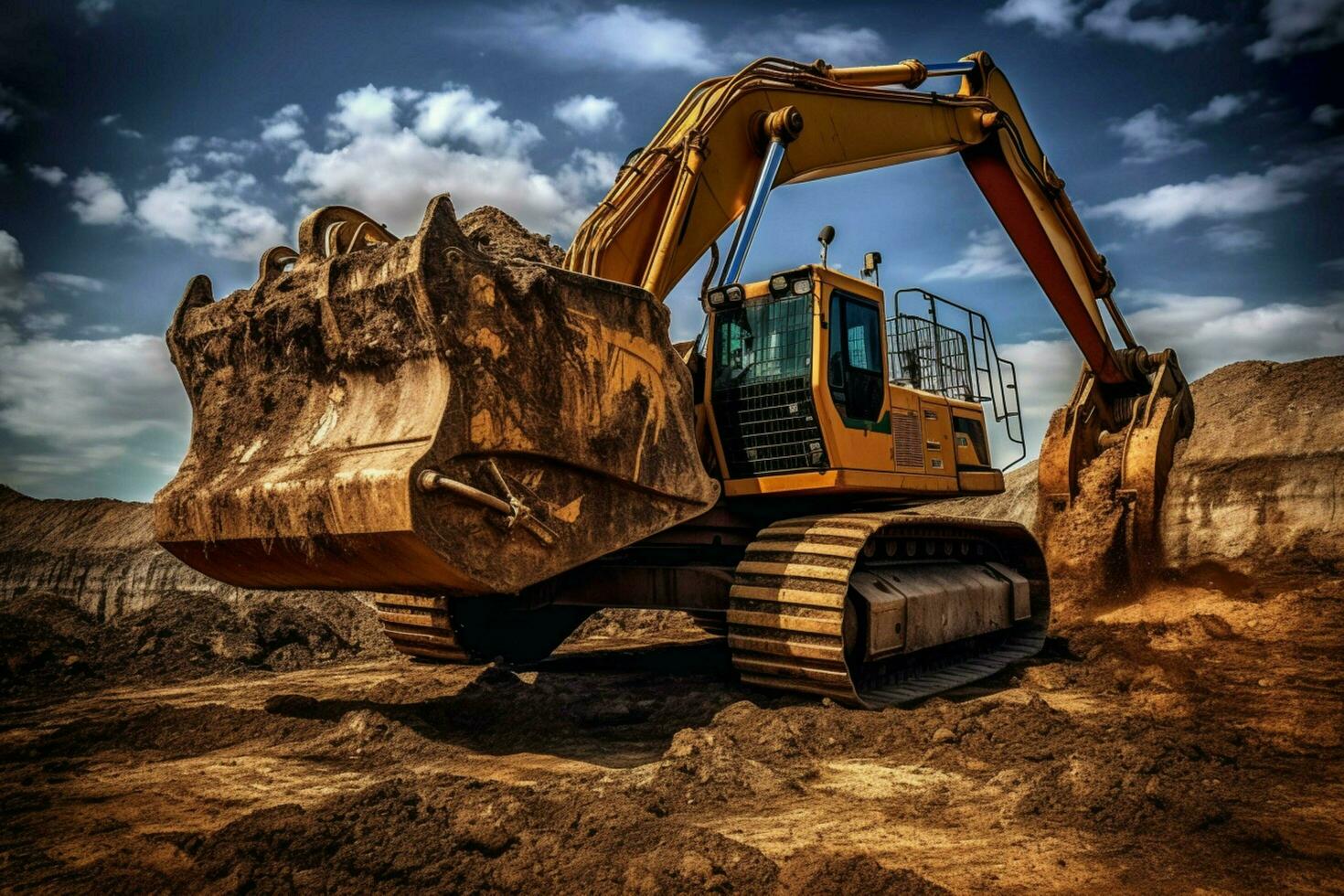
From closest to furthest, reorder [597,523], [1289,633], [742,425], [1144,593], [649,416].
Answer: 1. [597,523]
2. [649,416]
3. [742,425]
4. [1289,633]
5. [1144,593]

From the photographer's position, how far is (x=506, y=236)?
6.67 m

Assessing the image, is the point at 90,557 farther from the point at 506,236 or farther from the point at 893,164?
the point at 893,164

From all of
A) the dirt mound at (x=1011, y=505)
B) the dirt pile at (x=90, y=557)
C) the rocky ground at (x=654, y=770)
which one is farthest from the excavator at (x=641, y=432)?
the dirt mound at (x=1011, y=505)

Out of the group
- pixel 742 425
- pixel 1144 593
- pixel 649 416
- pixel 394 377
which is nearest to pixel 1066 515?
pixel 1144 593

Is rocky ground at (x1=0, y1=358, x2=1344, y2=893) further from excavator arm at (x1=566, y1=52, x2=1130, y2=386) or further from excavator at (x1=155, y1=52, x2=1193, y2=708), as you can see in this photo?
excavator arm at (x1=566, y1=52, x2=1130, y2=386)

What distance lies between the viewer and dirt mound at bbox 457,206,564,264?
259 inches

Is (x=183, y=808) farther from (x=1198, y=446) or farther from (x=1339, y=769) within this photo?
(x=1198, y=446)

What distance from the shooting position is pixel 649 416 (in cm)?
523

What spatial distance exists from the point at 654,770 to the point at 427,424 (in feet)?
6.66

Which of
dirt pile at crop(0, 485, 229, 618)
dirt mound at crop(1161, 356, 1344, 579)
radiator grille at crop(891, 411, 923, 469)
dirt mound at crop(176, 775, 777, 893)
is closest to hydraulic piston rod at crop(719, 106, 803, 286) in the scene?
radiator grille at crop(891, 411, 923, 469)

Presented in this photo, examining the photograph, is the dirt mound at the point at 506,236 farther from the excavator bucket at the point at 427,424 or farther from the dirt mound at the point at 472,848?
the dirt mound at the point at 472,848

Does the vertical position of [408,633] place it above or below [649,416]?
below

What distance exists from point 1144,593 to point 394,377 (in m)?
8.52

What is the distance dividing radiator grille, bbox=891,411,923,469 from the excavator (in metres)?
0.02
